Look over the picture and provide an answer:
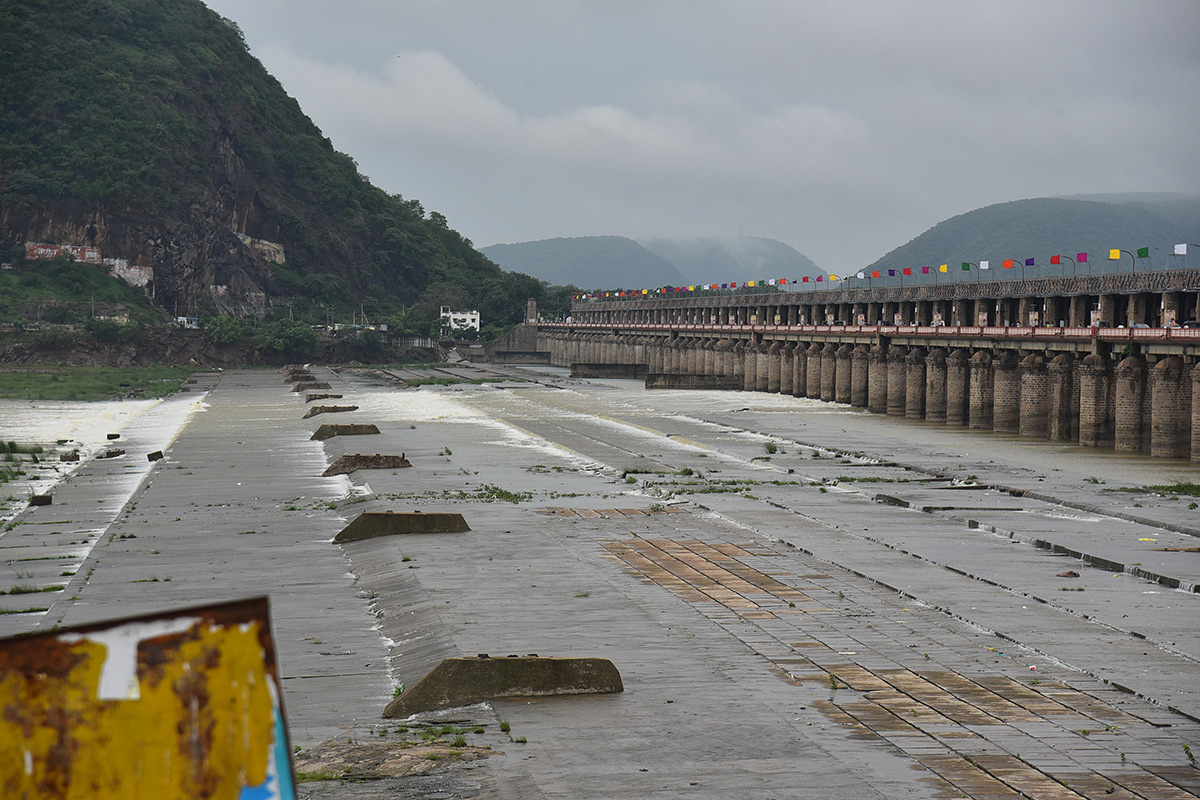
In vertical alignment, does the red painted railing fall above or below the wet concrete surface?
above

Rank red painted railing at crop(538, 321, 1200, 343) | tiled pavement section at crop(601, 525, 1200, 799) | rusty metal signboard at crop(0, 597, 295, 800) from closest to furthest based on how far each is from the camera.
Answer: rusty metal signboard at crop(0, 597, 295, 800) → tiled pavement section at crop(601, 525, 1200, 799) → red painted railing at crop(538, 321, 1200, 343)

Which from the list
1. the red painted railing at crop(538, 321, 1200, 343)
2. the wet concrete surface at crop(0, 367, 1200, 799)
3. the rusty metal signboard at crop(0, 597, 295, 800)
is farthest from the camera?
the red painted railing at crop(538, 321, 1200, 343)

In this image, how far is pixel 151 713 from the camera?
187 inches

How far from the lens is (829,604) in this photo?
2708 cm

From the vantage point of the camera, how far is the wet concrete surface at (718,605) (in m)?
16.8

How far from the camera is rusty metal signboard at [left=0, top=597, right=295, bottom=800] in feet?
15.3

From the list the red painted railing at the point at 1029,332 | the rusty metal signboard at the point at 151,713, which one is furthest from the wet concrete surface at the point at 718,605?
the rusty metal signboard at the point at 151,713

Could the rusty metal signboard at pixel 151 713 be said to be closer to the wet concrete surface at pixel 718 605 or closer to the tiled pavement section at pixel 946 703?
the wet concrete surface at pixel 718 605

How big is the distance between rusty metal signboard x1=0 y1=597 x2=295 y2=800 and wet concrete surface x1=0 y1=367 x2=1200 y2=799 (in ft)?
36.0

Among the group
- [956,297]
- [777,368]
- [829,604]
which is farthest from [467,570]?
[777,368]

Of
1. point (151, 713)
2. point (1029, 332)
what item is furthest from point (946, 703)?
point (1029, 332)

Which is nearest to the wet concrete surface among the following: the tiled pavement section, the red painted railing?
the tiled pavement section

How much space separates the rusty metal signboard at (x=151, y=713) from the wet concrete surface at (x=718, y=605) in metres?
11.0

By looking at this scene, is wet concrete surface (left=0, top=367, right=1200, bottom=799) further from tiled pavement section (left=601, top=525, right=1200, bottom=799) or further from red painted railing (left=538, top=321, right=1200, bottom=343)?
red painted railing (left=538, top=321, right=1200, bottom=343)
